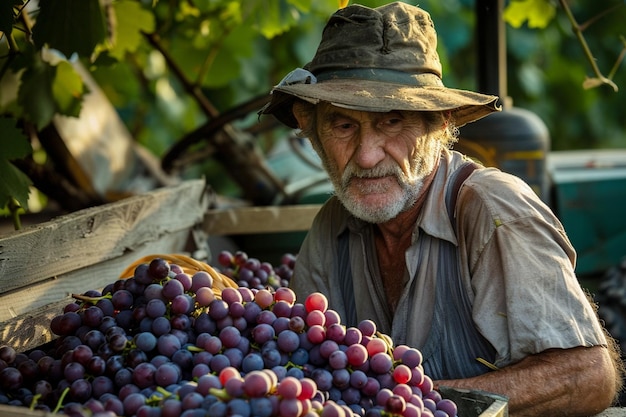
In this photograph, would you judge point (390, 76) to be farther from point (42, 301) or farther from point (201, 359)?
point (42, 301)

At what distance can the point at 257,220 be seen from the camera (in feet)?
11.9

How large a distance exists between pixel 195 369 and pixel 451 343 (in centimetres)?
85

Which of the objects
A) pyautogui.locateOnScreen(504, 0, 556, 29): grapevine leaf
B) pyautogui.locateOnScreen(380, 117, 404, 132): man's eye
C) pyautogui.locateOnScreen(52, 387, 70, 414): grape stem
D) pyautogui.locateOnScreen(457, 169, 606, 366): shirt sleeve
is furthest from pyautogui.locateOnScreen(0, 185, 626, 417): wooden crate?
pyautogui.locateOnScreen(504, 0, 556, 29): grapevine leaf

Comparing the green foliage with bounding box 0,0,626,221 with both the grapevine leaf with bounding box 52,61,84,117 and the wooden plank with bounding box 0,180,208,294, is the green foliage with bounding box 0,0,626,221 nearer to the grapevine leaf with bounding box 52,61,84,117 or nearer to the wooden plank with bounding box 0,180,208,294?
the grapevine leaf with bounding box 52,61,84,117

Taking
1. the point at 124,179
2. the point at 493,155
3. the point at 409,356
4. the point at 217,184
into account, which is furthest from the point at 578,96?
the point at 409,356

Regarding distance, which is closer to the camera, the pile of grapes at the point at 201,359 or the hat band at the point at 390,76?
the pile of grapes at the point at 201,359

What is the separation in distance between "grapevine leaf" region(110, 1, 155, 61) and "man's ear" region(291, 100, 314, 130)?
1.28m

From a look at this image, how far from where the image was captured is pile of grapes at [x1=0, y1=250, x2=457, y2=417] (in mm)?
1503

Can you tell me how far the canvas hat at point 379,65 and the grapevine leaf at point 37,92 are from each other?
103 cm

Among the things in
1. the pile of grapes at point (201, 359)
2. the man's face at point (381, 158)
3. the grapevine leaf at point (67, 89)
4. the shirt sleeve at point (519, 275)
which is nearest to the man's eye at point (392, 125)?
the man's face at point (381, 158)

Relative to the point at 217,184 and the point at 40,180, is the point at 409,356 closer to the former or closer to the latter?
the point at 40,180

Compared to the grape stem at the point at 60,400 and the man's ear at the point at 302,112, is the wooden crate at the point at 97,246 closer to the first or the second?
the grape stem at the point at 60,400

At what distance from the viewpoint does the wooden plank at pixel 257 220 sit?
355 centimetres

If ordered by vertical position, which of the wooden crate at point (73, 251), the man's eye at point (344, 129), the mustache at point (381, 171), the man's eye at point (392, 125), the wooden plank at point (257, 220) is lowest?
the wooden plank at point (257, 220)
